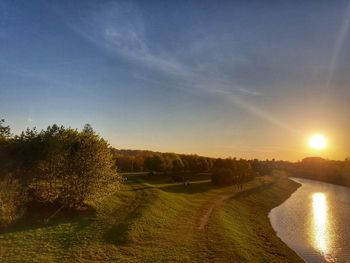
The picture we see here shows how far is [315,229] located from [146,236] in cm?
3382

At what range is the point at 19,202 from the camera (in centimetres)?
3847

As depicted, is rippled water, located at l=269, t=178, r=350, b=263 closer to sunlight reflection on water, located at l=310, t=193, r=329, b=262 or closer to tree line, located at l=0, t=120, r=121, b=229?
sunlight reflection on water, located at l=310, t=193, r=329, b=262

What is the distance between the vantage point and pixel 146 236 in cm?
4025

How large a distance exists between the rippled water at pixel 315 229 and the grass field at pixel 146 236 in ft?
9.58

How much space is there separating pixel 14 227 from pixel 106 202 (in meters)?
16.9

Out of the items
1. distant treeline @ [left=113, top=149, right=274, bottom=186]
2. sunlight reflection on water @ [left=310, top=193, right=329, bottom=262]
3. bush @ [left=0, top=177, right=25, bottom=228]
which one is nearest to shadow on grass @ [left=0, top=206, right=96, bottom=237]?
bush @ [left=0, top=177, right=25, bottom=228]

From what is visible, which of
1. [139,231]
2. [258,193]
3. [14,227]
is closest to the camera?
[14,227]

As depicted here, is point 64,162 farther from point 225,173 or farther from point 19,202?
point 225,173

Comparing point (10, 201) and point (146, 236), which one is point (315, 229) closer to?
point (146, 236)

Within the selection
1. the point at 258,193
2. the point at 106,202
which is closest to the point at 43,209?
the point at 106,202

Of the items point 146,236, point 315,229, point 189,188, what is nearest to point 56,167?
point 146,236

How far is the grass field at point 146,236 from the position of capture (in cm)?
3262

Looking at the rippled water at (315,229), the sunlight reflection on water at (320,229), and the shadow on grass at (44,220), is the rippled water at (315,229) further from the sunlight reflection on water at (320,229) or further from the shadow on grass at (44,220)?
the shadow on grass at (44,220)

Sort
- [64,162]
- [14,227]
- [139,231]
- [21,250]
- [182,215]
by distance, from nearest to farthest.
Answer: [21,250] → [14,227] → [139,231] → [64,162] → [182,215]
